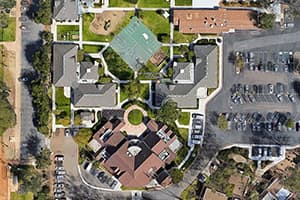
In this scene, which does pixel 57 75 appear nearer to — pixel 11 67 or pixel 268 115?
pixel 11 67

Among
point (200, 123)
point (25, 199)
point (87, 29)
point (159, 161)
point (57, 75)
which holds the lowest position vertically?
point (25, 199)

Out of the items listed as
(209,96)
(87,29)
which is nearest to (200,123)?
(209,96)

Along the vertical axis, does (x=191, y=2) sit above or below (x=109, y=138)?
above

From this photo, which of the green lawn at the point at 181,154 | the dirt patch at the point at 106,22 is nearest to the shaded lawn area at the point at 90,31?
the dirt patch at the point at 106,22

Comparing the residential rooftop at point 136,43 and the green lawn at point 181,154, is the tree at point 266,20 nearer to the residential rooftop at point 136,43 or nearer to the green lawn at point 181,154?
the residential rooftop at point 136,43

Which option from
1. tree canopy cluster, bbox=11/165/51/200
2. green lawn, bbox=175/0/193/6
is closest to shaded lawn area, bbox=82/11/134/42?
green lawn, bbox=175/0/193/6

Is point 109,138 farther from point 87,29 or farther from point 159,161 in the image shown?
point 87,29

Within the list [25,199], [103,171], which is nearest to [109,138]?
[103,171]
